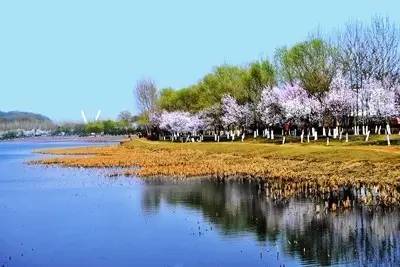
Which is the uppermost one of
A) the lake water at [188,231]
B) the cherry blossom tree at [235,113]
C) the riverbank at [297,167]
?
the cherry blossom tree at [235,113]

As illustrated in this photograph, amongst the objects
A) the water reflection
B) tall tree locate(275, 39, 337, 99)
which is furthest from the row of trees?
the water reflection

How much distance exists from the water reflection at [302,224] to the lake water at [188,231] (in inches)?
1.5

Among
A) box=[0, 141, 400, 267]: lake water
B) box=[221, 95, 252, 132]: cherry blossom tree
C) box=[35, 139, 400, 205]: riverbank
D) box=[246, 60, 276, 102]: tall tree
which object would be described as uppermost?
box=[246, 60, 276, 102]: tall tree

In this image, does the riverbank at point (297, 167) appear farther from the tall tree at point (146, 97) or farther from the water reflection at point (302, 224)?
the tall tree at point (146, 97)

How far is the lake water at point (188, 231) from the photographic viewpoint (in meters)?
23.4

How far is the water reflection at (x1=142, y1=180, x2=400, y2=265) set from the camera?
23406mm

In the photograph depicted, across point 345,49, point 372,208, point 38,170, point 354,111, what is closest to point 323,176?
point 372,208

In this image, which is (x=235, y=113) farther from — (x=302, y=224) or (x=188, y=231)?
(x=188, y=231)

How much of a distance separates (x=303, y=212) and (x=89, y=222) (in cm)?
1037

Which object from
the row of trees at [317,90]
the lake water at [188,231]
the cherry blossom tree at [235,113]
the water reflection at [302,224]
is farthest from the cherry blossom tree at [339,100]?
the water reflection at [302,224]

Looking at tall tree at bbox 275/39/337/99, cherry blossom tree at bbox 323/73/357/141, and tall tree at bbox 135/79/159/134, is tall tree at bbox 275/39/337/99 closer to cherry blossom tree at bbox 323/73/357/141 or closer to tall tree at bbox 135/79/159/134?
cherry blossom tree at bbox 323/73/357/141

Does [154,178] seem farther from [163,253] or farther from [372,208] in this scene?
[163,253]

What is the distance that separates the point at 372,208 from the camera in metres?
31.8

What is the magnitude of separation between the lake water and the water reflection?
4 cm
